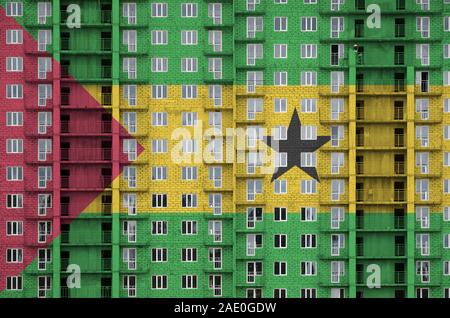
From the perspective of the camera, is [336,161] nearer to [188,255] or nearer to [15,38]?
[188,255]

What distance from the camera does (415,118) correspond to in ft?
305

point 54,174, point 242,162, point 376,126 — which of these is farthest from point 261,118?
point 54,174

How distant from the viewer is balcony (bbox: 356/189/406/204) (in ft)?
305

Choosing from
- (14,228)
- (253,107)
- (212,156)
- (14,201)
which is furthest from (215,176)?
(14,228)

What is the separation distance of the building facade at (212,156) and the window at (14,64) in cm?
10

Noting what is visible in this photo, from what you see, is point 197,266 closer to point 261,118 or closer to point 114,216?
point 114,216

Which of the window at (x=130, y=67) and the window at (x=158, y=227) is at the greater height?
the window at (x=130, y=67)

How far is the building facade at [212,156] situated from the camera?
92562 millimetres

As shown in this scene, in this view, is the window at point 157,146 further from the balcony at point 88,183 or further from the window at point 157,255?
the window at point 157,255

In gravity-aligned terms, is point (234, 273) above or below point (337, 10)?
A: below

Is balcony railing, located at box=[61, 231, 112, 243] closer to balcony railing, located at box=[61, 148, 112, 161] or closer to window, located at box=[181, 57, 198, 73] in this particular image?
balcony railing, located at box=[61, 148, 112, 161]

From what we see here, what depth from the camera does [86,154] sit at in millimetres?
92562

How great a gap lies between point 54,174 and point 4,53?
1150 cm

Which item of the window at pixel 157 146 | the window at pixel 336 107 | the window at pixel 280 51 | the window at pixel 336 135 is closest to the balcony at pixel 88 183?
the window at pixel 157 146
